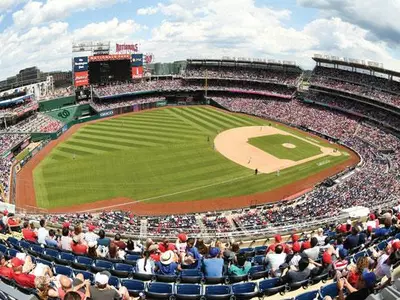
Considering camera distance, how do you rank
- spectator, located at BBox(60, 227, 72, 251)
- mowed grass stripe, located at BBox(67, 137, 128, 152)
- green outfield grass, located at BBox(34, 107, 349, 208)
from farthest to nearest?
mowed grass stripe, located at BBox(67, 137, 128, 152)
green outfield grass, located at BBox(34, 107, 349, 208)
spectator, located at BBox(60, 227, 72, 251)

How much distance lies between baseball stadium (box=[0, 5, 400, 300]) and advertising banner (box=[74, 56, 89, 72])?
0.72ft

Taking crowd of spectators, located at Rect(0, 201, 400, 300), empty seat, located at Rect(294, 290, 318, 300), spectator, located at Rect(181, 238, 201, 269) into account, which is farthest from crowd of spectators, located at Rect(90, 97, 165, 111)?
empty seat, located at Rect(294, 290, 318, 300)

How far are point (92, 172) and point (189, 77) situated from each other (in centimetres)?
5182

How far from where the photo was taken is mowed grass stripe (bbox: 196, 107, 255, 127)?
6681 cm

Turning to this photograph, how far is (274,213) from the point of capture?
32188 mm

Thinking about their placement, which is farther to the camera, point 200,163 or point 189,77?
point 189,77

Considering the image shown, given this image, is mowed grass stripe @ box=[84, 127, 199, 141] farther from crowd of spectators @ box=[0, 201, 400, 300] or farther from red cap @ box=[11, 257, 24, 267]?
red cap @ box=[11, 257, 24, 267]

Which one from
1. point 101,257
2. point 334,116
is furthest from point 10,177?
point 334,116

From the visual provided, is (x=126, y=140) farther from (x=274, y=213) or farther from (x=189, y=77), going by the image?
(x=189, y=77)

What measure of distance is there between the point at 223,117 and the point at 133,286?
206 ft

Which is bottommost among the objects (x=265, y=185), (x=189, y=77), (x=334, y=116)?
(x=265, y=185)

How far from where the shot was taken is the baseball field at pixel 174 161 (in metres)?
38.3

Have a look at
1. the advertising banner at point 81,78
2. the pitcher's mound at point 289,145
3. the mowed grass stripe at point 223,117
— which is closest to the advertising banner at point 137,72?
the advertising banner at point 81,78

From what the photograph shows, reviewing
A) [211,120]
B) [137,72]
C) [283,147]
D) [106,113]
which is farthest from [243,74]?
[283,147]
